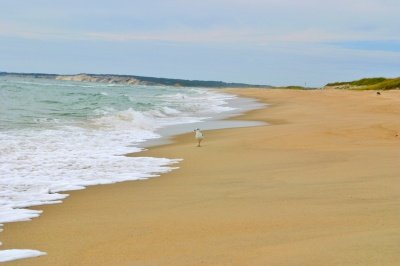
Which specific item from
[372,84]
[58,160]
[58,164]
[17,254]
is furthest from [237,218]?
[372,84]

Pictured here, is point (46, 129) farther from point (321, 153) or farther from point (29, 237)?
point (29, 237)

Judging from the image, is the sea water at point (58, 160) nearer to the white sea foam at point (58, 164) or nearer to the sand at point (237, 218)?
the white sea foam at point (58, 164)

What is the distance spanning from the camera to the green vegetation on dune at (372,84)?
68.5 metres

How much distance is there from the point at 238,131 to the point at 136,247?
41.5 ft

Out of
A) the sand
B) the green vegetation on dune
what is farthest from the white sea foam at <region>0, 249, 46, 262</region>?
the green vegetation on dune

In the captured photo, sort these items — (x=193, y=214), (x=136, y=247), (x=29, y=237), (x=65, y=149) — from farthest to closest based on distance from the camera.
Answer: (x=65, y=149)
(x=193, y=214)
(x=29, y=237)
(x=136, y=247)

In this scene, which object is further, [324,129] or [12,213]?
[324,129]

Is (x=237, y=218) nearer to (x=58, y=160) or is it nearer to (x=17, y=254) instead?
(x=17, y=254)

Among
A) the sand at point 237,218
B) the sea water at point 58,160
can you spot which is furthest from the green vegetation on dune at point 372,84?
the sand at point 237,218

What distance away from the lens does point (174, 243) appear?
14.9 feet

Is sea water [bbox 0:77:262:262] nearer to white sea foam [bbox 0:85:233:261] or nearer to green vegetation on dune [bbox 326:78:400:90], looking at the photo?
white sea foam [bbox 0:85:233:261]

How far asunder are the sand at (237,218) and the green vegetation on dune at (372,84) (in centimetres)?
6244

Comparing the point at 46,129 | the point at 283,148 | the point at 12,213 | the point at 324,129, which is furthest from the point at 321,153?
the point at 46,129

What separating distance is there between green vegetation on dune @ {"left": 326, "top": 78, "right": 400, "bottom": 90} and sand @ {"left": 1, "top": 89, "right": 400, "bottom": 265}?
62.4 metres
